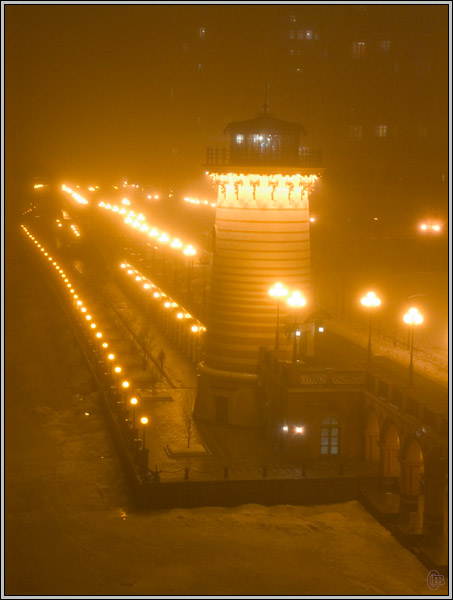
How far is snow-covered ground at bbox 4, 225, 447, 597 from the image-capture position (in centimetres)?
2723

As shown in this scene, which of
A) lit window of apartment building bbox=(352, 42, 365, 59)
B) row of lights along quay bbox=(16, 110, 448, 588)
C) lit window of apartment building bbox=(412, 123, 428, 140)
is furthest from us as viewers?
lit window of apartment building bbox=(352, 42, 365, 59)

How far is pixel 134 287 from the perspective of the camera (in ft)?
253

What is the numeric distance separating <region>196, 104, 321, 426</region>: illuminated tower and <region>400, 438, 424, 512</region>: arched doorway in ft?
31.9

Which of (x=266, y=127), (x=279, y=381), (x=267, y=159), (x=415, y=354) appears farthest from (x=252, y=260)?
(x=415, y=354)

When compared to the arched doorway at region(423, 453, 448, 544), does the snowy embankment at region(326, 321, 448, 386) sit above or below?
above

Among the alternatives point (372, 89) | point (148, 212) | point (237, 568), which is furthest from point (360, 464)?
point (148, 212)

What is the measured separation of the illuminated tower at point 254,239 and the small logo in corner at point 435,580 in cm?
1407

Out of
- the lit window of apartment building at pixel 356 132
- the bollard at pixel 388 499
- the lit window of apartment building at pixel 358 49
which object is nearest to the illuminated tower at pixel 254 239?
the bollard at pixel 388 499

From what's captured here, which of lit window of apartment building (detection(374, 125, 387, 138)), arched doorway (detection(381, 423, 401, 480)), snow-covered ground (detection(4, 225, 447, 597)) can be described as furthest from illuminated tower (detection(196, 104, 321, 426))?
lit window of apartment building (detection(374, 125, 387, 138))

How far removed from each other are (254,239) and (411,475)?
12.7m

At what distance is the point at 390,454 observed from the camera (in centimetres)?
3475

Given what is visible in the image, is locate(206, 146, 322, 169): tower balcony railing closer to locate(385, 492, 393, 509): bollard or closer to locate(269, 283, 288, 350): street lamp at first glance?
locate(269, 283, 288, 350): street lamp

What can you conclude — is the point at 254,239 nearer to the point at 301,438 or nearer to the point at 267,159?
the point at 267,159

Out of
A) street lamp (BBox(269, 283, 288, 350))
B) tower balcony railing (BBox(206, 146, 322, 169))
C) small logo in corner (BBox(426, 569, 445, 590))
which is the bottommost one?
small logo in corner (BBox(426, 569, 445, 590))
